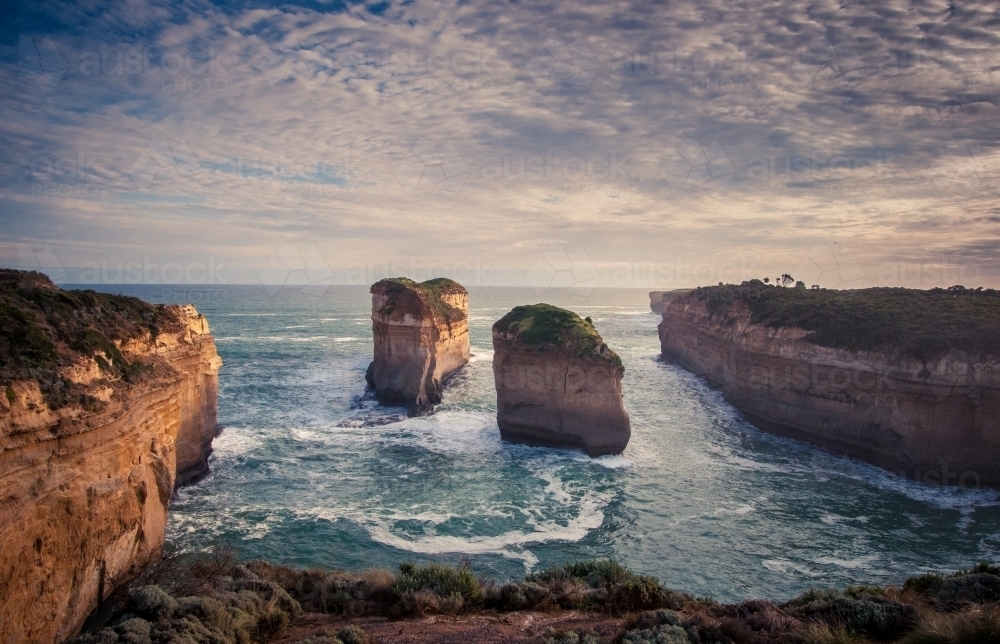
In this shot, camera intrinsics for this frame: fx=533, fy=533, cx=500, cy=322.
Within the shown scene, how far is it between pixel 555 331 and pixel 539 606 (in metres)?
18.2

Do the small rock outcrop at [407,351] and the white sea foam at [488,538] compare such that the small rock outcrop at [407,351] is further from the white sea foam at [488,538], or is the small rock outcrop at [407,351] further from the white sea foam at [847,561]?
the white sea foam at [847,561]

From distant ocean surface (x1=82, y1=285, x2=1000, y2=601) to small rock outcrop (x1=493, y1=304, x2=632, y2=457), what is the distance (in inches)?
38.1

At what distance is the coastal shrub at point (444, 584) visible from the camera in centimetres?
1037

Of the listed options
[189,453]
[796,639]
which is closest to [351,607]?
[796,639]

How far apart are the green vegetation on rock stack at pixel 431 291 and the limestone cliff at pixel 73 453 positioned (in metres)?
20.1

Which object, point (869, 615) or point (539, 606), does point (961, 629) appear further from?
point (539, 606)

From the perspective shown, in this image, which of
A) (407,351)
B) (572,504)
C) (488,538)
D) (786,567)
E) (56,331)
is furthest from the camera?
(407,351)

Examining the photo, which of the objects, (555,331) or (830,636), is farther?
(555,331)

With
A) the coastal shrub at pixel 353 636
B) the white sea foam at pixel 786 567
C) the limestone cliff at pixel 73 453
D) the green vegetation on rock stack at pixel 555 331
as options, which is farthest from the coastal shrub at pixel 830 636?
the green vegetation on rock stack at pixel 555 331

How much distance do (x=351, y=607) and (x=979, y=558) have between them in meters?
18.8

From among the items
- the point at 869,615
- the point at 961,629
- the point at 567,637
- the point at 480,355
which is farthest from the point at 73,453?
the point at 480,355

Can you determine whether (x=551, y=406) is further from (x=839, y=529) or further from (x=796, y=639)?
(x=796, y=639)

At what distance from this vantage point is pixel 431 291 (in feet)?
142

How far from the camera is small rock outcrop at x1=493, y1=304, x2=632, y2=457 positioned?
2528 centimetres
